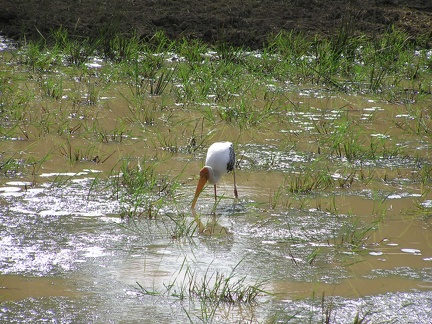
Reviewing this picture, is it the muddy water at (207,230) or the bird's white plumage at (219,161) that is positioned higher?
the bird's white plumage at (219,161)

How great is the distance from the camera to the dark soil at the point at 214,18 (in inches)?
463

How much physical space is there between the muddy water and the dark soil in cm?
379

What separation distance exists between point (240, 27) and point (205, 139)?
17.4 feet

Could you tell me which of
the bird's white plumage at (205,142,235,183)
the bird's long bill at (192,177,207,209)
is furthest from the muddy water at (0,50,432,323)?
the bird's white plumage at (205,142,235,183)

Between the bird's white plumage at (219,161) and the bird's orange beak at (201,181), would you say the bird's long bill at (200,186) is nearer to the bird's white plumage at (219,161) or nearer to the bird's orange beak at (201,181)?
the bird's orange beak at (201,181)

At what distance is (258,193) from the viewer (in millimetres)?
6375

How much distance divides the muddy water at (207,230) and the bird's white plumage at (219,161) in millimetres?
212

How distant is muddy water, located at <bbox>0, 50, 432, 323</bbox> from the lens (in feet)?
13.8

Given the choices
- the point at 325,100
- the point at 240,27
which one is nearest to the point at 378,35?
the point at 240,27

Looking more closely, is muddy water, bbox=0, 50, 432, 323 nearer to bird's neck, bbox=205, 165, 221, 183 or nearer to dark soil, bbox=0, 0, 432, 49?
bird's neck, bbox=205, 165, 221, 183

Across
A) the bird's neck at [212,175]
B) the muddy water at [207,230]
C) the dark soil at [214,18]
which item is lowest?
the muddy water at [207,230]

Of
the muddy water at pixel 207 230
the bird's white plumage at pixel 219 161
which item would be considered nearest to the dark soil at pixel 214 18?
the muddy water at pixel 207 230

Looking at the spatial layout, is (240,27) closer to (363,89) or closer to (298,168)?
(363,89)

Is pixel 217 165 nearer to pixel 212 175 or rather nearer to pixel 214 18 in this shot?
pixel 212 175
